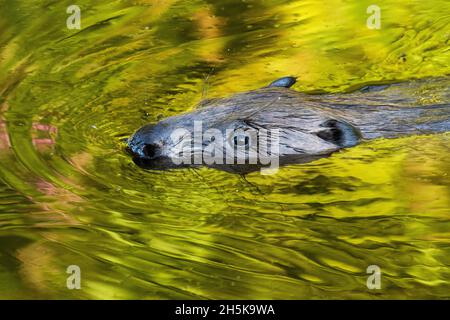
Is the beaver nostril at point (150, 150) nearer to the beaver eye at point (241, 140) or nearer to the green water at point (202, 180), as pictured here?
the green water at point (202, 180)

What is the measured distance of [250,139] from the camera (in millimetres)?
5191

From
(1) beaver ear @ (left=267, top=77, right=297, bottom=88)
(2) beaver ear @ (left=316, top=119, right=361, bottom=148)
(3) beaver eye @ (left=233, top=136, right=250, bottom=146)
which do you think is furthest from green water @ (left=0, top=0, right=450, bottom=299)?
(1) beaver ear @ (left=267, top=77, right=297, bottom=88)

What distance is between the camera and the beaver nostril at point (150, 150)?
517 centimetres

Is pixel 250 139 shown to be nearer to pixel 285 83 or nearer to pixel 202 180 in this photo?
pixel 202 180

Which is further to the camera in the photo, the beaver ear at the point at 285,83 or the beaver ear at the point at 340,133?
the beaver ear at the point at 285,83

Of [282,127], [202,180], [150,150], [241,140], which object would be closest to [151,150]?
[150,150]

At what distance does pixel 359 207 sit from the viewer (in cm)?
467

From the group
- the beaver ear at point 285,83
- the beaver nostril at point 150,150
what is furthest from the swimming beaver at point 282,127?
the beaver ear at point 285,83

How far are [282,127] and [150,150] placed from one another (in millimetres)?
812

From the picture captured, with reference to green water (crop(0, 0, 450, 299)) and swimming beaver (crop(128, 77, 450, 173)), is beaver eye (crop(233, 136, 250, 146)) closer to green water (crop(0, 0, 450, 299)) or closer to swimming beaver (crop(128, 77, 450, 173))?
swimming beaver (crop(128, 77, 450, 173))

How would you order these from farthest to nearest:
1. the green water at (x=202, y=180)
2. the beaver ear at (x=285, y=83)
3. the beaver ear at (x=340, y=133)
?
the beaver ear at (x=285, y=83) < the beaver ear at (x=340, y=133) < the green water at (x=202, y=180)

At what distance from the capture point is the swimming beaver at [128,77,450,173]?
203 inches

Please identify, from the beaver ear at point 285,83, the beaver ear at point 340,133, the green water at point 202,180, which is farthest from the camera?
the beaver ear at point 285,83

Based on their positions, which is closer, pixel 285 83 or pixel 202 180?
pixel 202 180
